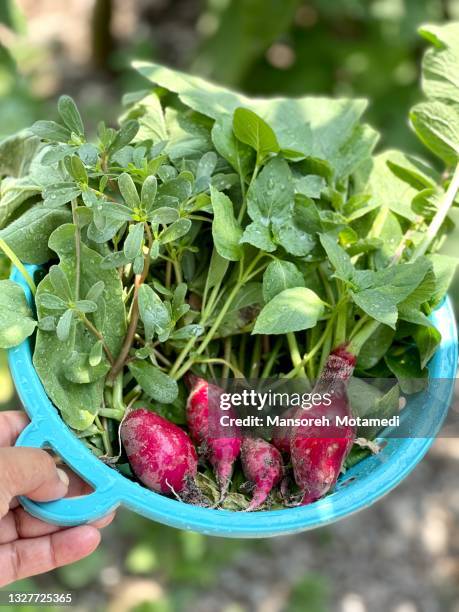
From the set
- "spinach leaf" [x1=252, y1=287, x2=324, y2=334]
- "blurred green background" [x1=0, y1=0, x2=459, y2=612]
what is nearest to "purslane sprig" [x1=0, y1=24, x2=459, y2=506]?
"spinach leaf" [x1=252, y1=287, x2=324, y2=334]

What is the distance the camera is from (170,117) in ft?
2.56

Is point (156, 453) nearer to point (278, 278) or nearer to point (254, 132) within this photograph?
point (278, 278)

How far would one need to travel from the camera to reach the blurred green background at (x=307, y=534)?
1183mm

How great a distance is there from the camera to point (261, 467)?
2.12 ft

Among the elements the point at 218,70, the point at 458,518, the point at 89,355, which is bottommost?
the point at 458,518

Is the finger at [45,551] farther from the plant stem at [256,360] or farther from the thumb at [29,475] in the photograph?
the plant stem at [256,360]

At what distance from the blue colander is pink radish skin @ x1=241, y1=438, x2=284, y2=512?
0.11 feet

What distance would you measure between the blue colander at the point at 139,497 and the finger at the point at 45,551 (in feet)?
0.08

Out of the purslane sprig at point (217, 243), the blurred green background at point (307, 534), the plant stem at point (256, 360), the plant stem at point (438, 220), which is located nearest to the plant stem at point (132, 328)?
the purslane sprig at point (217, 243)

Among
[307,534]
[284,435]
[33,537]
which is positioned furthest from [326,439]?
[307,534]

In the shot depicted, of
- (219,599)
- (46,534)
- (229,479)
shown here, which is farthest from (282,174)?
(219,599)

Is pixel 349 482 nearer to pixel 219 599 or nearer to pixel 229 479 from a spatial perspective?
pixel 229 479

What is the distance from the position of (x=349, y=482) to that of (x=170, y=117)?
15.2 inches

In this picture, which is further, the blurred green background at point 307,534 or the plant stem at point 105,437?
the blurred green background at point 307,534
